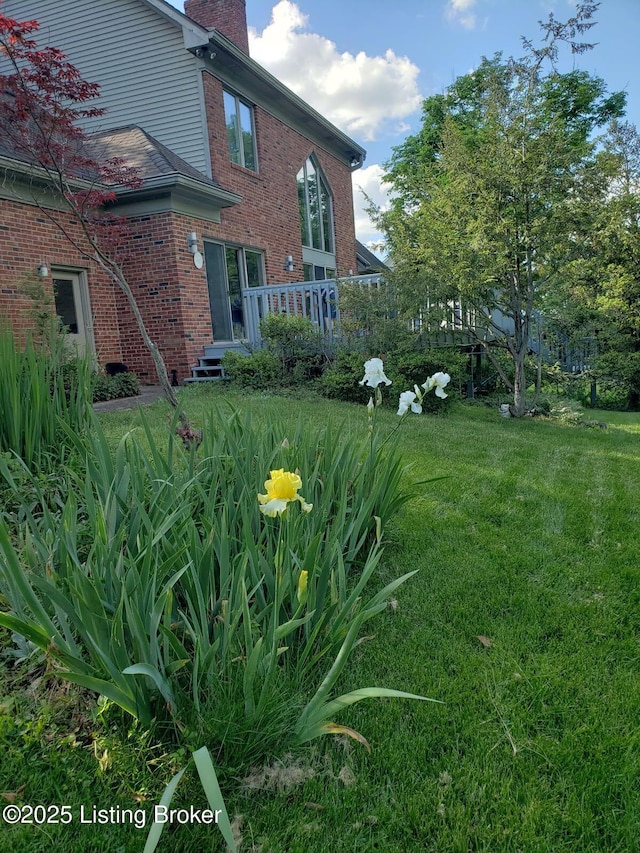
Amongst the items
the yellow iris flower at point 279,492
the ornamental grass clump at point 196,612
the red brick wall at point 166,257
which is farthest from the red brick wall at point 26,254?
the yellow iris flower at point 279,492

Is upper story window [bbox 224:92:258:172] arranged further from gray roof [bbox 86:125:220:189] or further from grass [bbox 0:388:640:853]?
grass [bbox 0:388:640:853]

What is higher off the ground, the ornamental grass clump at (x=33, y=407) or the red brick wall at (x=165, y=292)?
the red brick wall at (x=165, y=292)

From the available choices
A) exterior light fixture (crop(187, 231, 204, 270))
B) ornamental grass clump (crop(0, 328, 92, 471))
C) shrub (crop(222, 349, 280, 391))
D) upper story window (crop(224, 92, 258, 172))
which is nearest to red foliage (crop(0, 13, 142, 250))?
exterior light fixture (crop(187, 231, 204, 270))

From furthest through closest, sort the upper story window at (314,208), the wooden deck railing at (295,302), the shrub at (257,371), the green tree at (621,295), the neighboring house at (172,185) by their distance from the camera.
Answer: the upper story window at (314,208)
the green tree at (621,295)
the wooden deck railing at (295,302)
the neighboring house at (172,185)
the shrub at (257,371)

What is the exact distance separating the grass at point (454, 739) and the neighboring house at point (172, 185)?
282 inches

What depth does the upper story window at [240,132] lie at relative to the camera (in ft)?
36.4

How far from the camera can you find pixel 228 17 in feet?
40.2

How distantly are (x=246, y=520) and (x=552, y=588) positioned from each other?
4.98ft

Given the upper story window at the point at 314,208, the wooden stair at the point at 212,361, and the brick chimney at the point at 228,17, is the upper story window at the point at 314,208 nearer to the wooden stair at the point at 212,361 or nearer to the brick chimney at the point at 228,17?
the brick chimney at the point at 228,17

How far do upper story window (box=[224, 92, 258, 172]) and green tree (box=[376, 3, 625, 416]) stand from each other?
214 inches

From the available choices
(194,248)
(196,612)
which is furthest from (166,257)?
(196,612)

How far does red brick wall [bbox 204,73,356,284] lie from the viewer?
10.6 metres

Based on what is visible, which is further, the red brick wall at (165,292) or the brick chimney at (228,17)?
the brick chimney at (228,17)

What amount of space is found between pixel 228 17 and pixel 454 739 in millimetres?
15166
